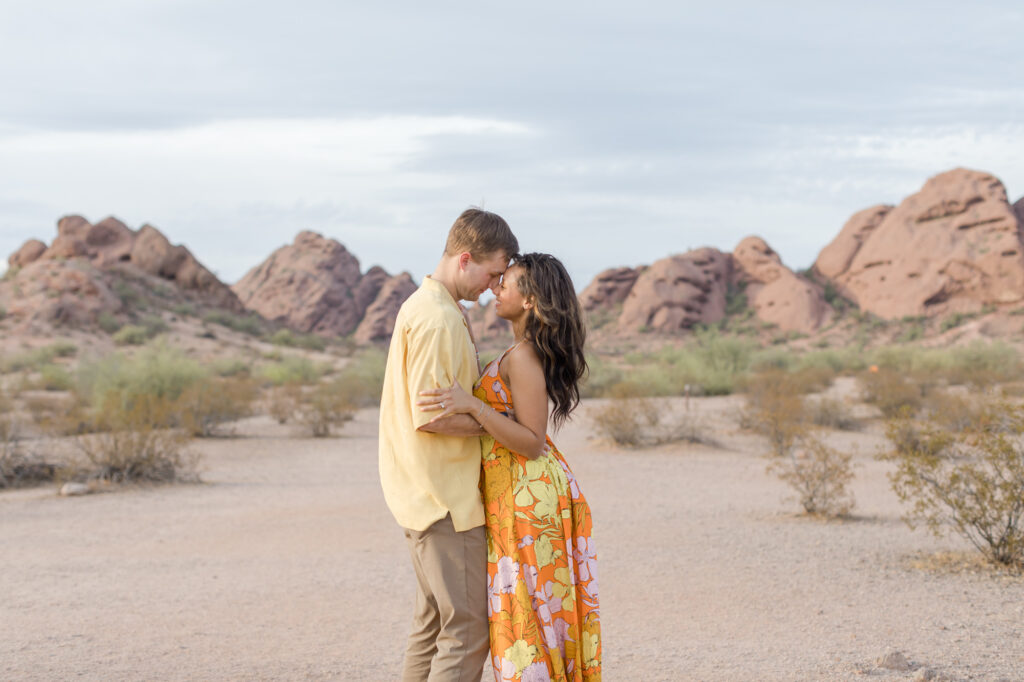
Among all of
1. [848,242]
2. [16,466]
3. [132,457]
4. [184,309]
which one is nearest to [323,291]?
[184,309]

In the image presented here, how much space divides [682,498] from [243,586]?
6.25 meters

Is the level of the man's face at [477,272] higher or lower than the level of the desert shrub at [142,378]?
higher

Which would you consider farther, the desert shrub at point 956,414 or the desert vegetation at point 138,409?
the desert shrub at point 956,414

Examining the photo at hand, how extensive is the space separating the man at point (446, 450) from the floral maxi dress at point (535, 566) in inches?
2.5

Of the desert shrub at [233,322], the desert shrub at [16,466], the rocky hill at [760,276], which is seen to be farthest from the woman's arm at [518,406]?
the desert shrub at [233,322]

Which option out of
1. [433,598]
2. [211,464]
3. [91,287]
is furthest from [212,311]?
[433,598]

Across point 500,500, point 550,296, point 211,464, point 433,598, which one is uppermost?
point 550,296

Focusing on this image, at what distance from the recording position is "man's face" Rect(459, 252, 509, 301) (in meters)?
3.37

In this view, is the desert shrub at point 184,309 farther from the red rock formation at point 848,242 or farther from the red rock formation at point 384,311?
the red rock formation at point 848,242

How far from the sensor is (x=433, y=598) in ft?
11.3

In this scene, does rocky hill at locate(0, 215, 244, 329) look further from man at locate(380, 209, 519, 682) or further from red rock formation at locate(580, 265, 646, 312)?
man at locate(380, 209, 519, 682)

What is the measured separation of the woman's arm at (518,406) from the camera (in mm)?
3135

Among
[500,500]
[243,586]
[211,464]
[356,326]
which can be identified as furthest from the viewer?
[356,326]

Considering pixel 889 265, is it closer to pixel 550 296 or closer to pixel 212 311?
pixel 212 311
